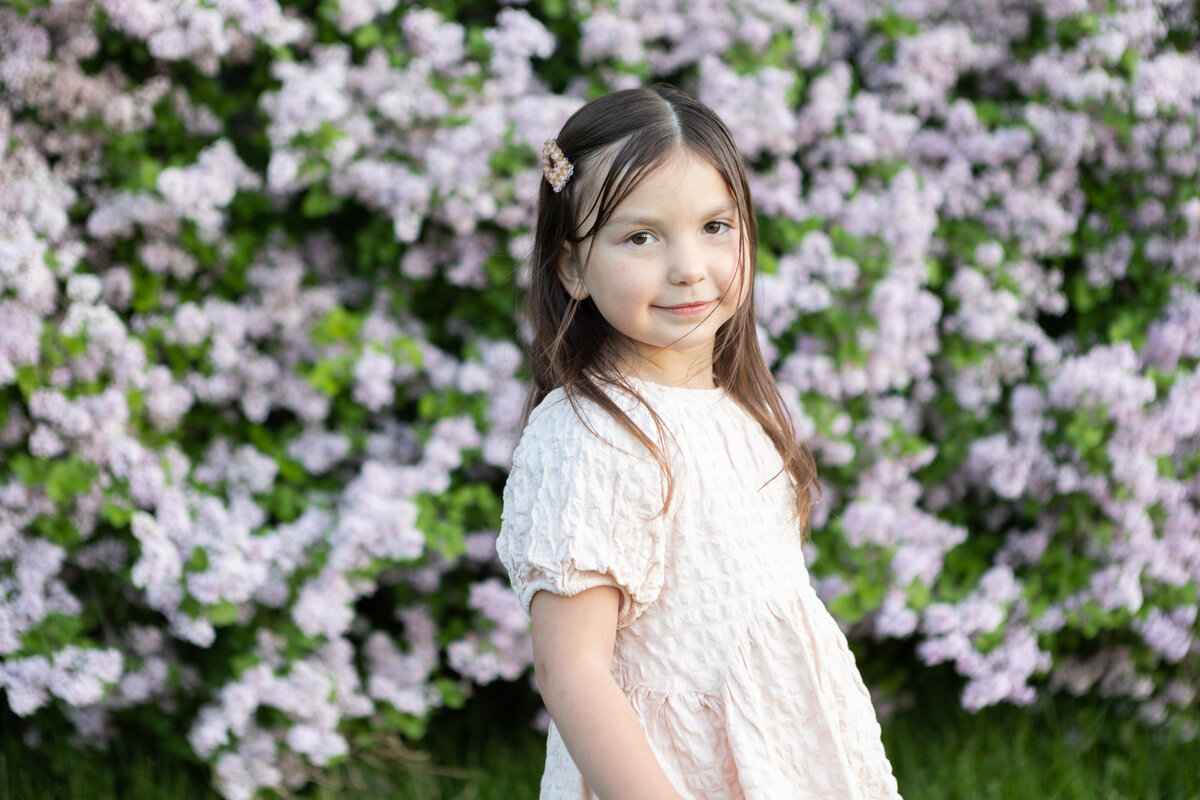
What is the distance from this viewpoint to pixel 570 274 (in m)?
1.38

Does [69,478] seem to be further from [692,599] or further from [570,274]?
[692,599]

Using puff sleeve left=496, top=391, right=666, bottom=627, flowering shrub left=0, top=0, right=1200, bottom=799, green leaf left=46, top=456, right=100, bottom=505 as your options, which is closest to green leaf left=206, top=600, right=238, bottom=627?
flowering shrub left=0, top=0, right=1200, bottom=799

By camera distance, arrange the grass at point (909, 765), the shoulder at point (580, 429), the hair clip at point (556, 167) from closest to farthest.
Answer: the shoulder at point (580, 429) → the hair clip at point (556, 167) → the grass at point (909, 765)

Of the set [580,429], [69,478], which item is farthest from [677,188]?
[69,478]

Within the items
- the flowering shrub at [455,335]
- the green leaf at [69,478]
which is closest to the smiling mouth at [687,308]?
the flowering shrub at [455,335]

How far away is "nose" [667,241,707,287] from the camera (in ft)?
4.13

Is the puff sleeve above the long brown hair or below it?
below

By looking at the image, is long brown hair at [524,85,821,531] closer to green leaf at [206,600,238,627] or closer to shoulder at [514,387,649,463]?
shoulder at [514,387,649,463]

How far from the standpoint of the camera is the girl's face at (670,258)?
49.8 inches

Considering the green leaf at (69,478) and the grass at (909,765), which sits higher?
the green leaf at (69,478)

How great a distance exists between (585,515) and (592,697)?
203 mm

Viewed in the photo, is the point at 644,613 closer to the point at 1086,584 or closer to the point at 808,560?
the point at 808,560

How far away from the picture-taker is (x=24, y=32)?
244cm

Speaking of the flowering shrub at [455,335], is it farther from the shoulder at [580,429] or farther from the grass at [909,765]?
the shoulder at [580,429]
